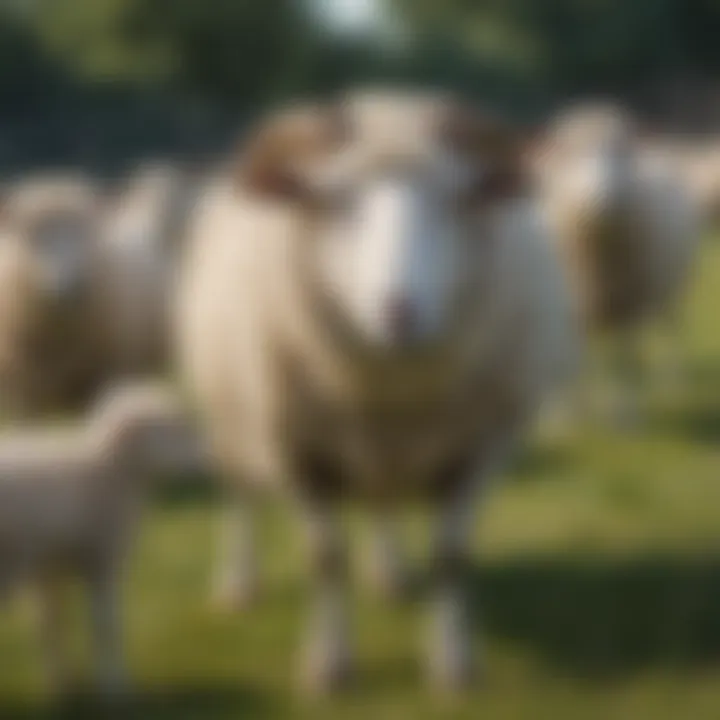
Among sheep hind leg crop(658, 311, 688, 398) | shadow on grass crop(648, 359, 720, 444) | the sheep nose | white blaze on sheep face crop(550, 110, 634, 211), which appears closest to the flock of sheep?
the sheep nose

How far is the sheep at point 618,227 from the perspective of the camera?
77.8 inches

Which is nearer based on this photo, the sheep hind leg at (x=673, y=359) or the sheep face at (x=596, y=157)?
the sheep face at (x=596, y=157)

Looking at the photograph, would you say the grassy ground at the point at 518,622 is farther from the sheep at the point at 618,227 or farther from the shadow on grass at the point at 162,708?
the sheep at the point at 618,227

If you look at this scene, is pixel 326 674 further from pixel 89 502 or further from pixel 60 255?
pixel 60 255

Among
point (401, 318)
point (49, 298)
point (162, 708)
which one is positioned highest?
point (49, 298)

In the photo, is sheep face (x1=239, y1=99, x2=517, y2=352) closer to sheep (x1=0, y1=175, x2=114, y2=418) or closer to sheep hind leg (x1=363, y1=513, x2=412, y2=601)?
sheep hind leg (x1=363, y1=513, x2=412, y2=601)

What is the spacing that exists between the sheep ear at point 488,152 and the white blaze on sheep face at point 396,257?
0.11 ft

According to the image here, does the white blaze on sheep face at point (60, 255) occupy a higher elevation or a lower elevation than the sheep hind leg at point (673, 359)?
lower

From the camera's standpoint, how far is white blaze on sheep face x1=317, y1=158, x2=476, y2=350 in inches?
41.0

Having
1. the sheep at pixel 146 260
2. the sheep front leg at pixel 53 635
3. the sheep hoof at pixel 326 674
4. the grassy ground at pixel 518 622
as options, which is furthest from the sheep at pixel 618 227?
the sheep front leg at pixel 53 635

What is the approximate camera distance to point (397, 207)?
1083mm

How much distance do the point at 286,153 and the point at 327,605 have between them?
0.48 metres

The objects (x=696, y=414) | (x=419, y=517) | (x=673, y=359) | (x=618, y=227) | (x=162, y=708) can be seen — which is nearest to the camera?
(x=162, y=708)

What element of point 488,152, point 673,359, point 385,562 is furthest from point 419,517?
point 673,359
